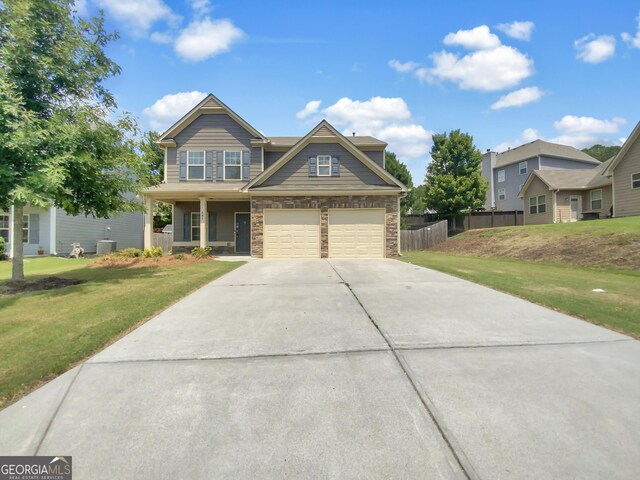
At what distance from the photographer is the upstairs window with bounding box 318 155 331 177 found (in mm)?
16688

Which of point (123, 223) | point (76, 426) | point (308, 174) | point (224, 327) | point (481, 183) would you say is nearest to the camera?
point (76, 426)

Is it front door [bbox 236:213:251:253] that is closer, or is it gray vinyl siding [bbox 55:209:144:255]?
front door [bbox 236:213:251:253]

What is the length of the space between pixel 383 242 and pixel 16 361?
45.3ft

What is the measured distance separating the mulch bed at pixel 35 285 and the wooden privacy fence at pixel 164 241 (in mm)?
10246

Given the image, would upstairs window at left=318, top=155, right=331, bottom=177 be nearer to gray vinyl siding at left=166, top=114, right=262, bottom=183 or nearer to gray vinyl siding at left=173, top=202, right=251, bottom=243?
gray vinyl siding at left=166, top=114, right=262, bottom=183

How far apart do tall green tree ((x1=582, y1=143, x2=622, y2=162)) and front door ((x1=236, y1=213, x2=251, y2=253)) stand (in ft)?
224

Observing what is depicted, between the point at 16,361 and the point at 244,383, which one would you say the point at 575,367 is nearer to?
the point at 244,383

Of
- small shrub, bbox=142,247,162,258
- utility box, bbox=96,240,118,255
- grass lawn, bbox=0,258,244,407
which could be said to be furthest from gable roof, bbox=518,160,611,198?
utility box, bbox=96,240,118,255

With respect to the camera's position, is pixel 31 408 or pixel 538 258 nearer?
pixel 31 408

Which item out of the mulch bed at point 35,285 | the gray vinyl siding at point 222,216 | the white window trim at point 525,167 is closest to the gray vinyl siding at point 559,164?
the white window trim at point 525,167

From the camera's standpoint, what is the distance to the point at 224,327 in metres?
5.20

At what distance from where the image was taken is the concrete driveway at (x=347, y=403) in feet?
7.84

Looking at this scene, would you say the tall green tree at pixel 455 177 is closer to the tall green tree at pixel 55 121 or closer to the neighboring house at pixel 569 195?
the neighboring house at pixel 569 195

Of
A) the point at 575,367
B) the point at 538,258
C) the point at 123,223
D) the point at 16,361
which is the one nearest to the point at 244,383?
the point at 16,361
